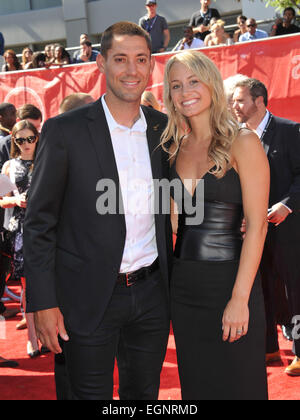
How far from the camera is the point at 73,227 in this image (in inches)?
88.5

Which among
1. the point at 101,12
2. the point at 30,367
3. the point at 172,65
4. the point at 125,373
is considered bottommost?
the point at 30,367

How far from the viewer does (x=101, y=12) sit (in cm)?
2088

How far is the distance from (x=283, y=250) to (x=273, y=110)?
393 cm

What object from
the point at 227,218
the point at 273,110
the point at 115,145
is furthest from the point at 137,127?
the point at 273,110

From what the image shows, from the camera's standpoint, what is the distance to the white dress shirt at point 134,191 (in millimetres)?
2314

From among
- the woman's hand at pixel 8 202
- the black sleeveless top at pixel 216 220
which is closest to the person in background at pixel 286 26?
the woman's hand at pixel 8 202

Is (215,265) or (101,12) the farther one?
(101,12)

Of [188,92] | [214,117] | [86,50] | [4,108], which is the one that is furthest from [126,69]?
[86,50]

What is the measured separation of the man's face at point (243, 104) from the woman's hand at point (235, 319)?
1.94 metres

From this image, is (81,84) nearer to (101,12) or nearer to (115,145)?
(115,145)

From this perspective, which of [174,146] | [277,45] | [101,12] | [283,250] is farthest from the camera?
[101,12]

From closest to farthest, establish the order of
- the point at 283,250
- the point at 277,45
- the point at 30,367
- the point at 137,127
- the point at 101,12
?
the point at 137,127 → the point at 283,250 → the point at 30,367 → the point at 277,45 → the point at 101,12

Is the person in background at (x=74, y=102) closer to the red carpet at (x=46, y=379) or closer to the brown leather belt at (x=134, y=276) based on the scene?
the red carpet at (x=46, y=379)

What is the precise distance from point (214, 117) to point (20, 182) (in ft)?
7.82
